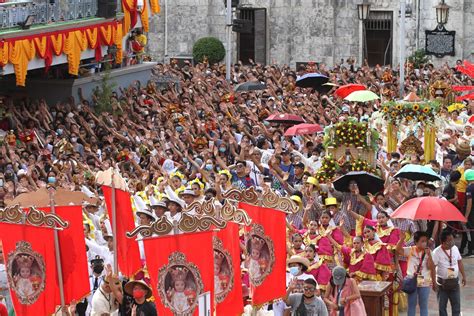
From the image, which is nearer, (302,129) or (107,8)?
(302,129)

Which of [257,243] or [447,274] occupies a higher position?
[257,243]

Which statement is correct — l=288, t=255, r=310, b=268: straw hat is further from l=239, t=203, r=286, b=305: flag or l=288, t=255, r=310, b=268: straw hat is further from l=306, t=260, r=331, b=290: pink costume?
l=306, t=260, r=331, b=290: pink costume

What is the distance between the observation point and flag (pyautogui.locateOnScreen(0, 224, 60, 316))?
18.0 m

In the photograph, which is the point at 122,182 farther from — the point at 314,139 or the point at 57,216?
the point at 314,139

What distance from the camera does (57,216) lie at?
59.3ft

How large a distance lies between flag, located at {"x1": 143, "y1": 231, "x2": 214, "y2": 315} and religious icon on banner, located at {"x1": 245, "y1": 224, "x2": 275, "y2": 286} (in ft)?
6.49

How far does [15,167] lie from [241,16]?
26.6 m

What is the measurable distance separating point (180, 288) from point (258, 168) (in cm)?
1025

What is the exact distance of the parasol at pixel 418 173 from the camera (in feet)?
81.8

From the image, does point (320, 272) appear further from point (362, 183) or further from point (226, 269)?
point (362, 183)

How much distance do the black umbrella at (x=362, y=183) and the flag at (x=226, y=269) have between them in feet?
20.7

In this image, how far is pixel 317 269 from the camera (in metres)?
20.6

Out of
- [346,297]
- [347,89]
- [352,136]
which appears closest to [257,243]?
[346,297]

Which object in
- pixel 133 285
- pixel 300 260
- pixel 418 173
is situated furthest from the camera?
pixel 418 173
